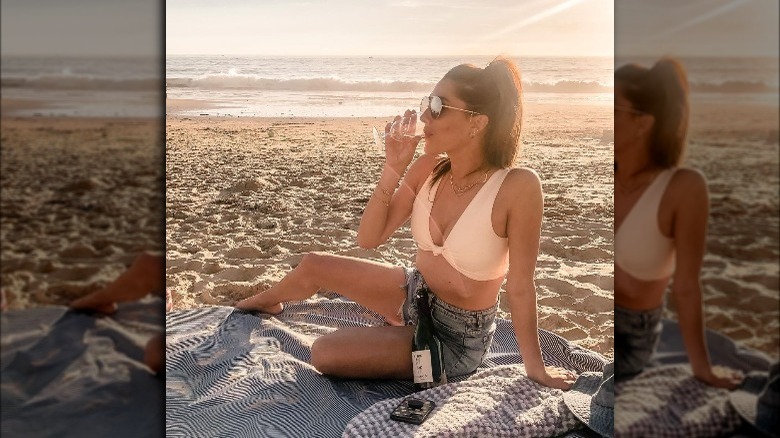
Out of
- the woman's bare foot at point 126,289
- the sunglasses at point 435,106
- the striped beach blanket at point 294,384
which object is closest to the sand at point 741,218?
the woman's bare foot at point 126,289

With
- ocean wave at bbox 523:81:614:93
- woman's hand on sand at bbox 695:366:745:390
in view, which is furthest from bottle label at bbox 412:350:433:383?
ocean wave at bbox 523:81:614:93

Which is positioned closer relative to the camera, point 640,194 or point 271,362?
point 640,194

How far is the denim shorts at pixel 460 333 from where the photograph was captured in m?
2.77

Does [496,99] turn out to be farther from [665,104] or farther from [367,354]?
[665,104]

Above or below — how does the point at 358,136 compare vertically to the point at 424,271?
above

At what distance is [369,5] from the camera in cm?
2567

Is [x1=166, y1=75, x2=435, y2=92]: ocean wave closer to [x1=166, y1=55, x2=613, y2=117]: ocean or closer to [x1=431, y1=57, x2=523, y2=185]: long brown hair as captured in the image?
[x1=166, y1=55, x2=613, y2=117]: ocean

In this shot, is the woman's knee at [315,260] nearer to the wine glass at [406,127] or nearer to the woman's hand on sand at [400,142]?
the woman's hand on sand at [400,142]

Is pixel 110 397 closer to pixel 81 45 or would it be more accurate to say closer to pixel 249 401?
pixel 81 45

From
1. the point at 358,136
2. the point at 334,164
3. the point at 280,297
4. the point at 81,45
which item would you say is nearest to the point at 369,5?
the point at 358,136

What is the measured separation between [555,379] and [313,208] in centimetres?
472

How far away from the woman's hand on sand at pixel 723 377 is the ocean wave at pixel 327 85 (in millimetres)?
18088

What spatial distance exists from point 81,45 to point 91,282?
0.31 m

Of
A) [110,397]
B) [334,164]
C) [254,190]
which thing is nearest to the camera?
[110,397]
